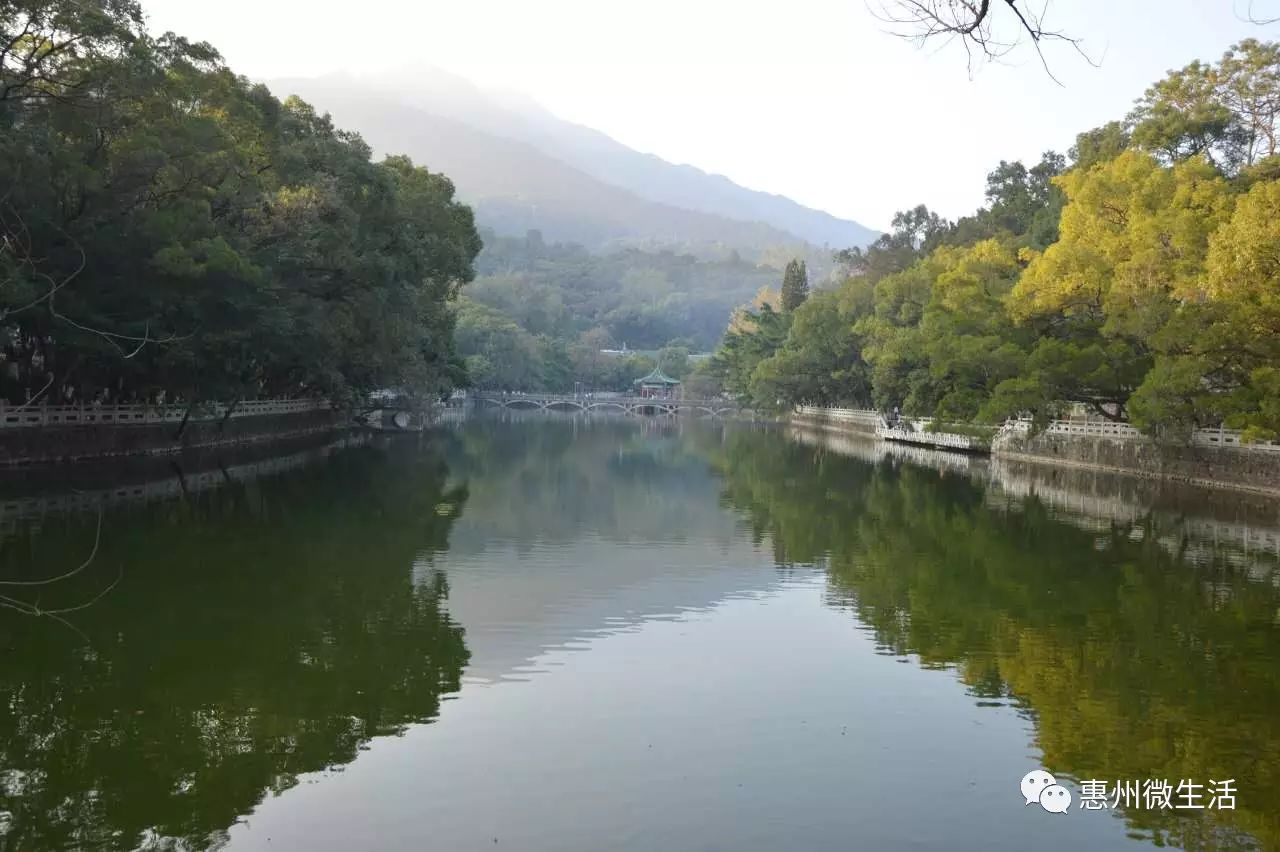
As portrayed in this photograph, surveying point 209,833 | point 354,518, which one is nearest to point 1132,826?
point 209,833

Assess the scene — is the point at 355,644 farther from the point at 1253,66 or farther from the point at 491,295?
the point at 491,295

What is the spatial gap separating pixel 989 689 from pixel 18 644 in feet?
28.8

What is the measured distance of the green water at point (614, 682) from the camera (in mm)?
7484

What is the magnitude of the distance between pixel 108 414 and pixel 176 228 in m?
8.09

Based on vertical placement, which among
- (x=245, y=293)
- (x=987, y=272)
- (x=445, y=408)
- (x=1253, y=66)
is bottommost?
(x=445, y=408)

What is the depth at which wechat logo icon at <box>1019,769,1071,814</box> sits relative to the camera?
7.87 meters

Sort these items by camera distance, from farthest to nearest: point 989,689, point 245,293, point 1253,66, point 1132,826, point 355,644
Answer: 1. point 1253,66
2. point 245,293
3. point 355,644
4. point 989,689
5. point 1132,826

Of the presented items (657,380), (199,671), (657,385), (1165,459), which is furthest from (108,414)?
(657,385)

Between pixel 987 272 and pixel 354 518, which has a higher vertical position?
pixel 987 272

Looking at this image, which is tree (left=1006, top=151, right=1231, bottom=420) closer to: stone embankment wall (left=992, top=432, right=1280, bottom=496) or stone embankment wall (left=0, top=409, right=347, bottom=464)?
stone embankment wall (left=992, top=432, right=1280, bottom=496)

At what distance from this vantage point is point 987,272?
4906 centimetres

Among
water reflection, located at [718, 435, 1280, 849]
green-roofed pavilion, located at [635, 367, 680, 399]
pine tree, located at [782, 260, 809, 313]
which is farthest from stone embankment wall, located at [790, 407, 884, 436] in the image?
green-roofed pavilion, located at [635, 367, 680, 399]

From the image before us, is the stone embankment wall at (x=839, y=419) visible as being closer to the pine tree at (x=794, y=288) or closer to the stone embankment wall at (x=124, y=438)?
the pine tree at (x=794, y=288)

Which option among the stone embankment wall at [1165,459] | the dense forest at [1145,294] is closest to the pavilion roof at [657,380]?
the dense forest at [1145,294]
